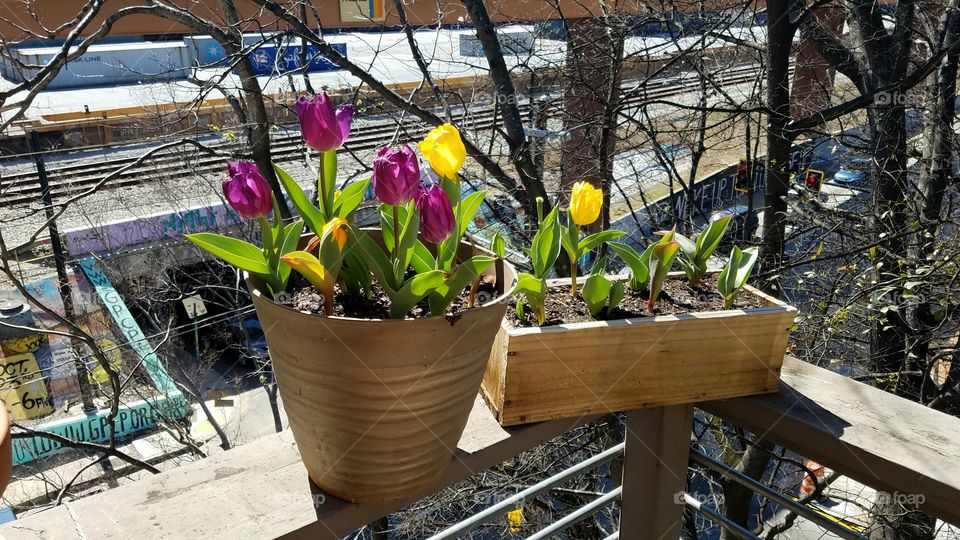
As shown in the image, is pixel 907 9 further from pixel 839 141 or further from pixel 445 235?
pixel 445 235

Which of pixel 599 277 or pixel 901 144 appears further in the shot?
pixel 901 144

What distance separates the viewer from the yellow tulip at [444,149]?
795 millimetres

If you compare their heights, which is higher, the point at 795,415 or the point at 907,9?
the point at 907,9

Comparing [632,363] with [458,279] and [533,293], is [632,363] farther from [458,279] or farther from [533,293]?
[458,279]

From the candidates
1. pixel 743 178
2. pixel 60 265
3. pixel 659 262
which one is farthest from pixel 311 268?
pixel 60 265

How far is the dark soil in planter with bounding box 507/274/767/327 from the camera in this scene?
104 centimetres

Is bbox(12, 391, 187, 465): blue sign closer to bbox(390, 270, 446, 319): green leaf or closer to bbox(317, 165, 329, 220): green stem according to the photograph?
bbox(317, 165, 329, 220): green stem

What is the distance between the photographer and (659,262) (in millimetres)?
1052

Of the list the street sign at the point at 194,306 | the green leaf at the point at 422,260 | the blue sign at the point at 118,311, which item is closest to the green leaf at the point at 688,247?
the green leaf at the point at 422,260

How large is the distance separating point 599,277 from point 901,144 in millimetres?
3883

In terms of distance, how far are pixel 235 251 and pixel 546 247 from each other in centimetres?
42

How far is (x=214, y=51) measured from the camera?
6.70 m

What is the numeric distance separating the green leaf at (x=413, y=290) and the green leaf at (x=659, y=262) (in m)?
0.42

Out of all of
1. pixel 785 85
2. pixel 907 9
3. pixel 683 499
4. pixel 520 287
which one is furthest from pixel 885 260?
pixel 520 287
